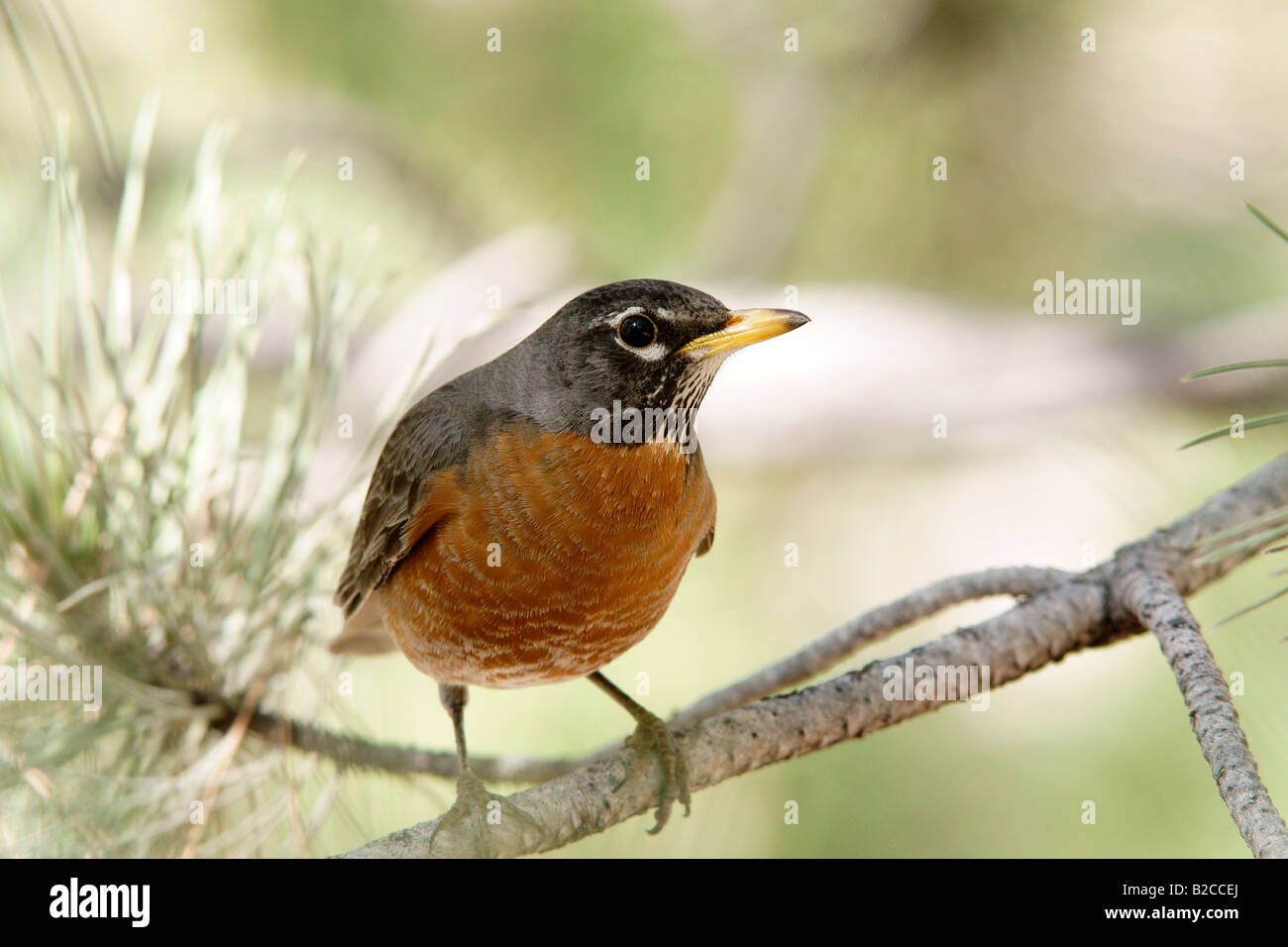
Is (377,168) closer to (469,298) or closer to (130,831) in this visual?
(469,298)

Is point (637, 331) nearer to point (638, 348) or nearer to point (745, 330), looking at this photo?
point (638, 348)

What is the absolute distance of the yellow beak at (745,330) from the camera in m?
2.22

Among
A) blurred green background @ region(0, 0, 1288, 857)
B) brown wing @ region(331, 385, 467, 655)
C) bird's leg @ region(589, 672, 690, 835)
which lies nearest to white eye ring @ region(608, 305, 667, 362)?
brown wing @ region(331, 385, 467, 655)

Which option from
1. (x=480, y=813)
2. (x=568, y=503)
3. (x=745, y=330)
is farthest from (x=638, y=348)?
(x=480, y=813)

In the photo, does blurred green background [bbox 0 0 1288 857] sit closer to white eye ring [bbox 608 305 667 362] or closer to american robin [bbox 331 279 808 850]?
american robin [bbox 331 279 808 850]

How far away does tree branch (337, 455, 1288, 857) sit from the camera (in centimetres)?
203

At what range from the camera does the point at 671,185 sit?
4863mm

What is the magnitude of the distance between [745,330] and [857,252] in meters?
2.59

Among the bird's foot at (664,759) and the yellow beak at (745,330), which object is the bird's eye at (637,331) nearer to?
the yellow beak at (745,330)

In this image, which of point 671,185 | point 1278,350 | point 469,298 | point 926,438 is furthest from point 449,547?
point 671,185

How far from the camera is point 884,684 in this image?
7.10 ft

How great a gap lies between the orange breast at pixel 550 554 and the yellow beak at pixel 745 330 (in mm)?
251

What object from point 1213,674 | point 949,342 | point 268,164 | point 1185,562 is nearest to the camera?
point 1213,674

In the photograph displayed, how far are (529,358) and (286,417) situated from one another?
1.87 feet
